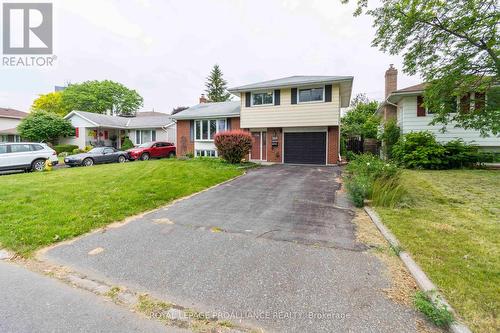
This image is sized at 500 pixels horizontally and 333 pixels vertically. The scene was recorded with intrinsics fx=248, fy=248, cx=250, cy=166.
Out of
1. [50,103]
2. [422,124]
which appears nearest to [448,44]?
[422,124]

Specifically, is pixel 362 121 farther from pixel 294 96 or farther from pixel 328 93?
pixel 294 96

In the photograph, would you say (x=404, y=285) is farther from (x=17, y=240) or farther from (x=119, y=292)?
(x=17, y=240)

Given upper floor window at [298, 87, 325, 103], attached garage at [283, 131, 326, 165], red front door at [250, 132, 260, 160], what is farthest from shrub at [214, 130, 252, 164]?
upper floor window at [298, 87, 325, 103]

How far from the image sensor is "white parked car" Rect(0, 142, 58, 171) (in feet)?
41.5

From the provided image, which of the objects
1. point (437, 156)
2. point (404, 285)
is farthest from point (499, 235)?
point (437, 156)

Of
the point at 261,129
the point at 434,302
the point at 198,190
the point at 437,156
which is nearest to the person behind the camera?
the point at 434,302

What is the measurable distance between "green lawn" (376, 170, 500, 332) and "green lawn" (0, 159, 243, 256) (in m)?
5.68

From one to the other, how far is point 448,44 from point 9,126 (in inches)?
1811

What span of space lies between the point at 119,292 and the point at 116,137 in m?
30.6

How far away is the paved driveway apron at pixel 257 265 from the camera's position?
2402mm

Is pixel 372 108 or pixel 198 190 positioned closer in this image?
pixel 198 190

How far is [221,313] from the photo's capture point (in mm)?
2447

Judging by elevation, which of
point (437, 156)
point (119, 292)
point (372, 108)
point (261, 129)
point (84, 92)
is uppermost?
point (84, 92)

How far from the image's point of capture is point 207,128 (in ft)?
63.3
